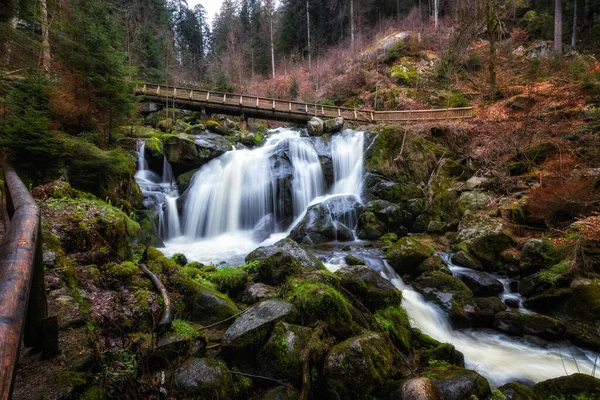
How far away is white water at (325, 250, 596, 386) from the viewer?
468cm

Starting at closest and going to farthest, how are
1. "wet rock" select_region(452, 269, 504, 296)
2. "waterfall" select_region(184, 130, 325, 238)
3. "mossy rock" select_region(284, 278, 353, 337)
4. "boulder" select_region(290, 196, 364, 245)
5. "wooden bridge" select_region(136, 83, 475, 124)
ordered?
"mossy rock" select_region(284, 278, 353, 337) < "wet rock" select_region(452, 269, 504, 296) < "boulder" select_region(290, 196, 364, 245) < "waterfall" select_region(184, 130, 325, 238) < "wooden bridge" select_region(136, 83, 475, 124)

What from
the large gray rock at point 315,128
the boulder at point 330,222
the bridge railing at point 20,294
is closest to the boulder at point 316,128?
the large gray rock at point 315,128

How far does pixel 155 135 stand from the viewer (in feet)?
50.3

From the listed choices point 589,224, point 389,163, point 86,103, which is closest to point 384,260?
point 589,224

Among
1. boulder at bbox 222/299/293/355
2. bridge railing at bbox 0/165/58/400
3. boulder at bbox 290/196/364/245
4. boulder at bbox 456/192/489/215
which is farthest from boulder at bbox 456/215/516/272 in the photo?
bridge railing at bbox 0/165/58/400

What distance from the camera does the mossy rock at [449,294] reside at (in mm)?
6008

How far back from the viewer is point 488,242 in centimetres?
831

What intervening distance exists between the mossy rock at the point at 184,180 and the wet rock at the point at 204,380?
11.6 meters

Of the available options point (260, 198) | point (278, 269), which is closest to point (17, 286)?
point (278, 269)

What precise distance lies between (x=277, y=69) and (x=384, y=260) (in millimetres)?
36300

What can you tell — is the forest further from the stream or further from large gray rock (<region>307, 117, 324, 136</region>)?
large gray rock (<region>307, 117, 324, 136</region>)

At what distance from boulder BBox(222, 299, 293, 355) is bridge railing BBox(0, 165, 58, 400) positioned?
1794mm

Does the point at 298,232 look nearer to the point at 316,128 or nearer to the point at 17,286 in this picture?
the point at 316,128

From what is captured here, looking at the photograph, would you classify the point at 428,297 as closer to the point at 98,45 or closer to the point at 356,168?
the point at 356,168
